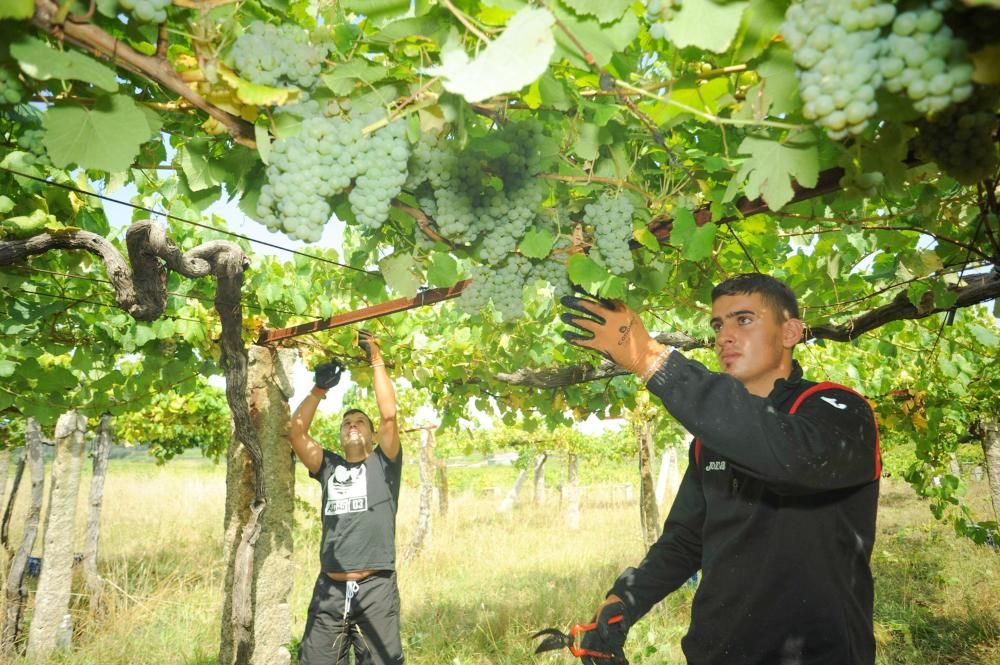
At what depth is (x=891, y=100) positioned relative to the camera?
966 mm

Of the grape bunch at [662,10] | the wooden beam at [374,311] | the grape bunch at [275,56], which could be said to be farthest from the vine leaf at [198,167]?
the grape bunch at [662,10]

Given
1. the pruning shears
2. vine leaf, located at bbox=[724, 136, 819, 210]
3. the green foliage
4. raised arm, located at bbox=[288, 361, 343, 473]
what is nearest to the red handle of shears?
the pruning shears

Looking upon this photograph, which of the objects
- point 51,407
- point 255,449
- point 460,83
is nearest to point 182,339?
point 51,407

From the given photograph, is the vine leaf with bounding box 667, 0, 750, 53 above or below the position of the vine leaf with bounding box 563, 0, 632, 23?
below

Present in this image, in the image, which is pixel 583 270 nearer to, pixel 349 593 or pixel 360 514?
pixel 360 514

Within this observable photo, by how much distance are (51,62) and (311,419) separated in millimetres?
3692

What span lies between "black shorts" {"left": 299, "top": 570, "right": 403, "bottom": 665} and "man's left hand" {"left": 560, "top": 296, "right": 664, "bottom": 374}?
2.94 m

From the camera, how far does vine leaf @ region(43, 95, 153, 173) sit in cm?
123

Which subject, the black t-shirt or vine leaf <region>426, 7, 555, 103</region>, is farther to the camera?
the black t-shirt

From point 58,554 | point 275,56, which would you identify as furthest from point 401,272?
point 58,554

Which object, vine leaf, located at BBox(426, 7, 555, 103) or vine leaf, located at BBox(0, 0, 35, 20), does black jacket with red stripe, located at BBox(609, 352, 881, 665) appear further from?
vine leaf, located at BBox(0, 0, 35, 20)

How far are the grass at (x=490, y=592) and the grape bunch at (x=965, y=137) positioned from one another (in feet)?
13.9

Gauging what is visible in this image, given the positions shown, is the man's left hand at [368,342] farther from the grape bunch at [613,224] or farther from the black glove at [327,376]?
the grape bunch at [613,224]

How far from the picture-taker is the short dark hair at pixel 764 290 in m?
1.98
